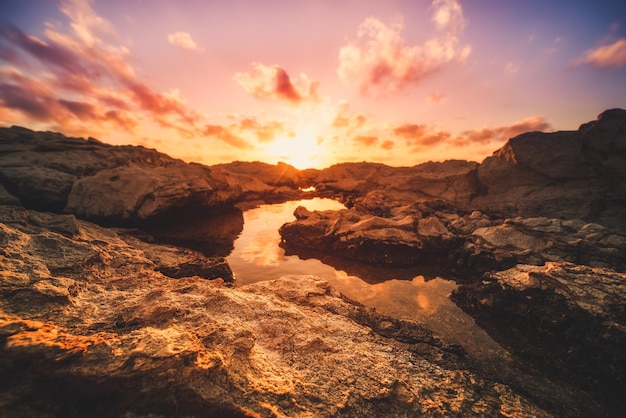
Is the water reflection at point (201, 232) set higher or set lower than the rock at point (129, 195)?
lower

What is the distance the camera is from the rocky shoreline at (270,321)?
2752 mm

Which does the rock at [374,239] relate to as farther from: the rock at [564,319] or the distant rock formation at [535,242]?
the rock at [564,319]

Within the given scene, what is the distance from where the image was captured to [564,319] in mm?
6395

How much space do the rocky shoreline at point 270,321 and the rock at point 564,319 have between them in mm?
32

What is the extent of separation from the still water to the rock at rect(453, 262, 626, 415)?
2.14ft

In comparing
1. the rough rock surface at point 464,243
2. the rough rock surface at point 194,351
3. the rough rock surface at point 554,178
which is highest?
the rough rock surface at point 554,178

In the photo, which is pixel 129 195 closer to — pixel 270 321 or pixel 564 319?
pixel 270 321

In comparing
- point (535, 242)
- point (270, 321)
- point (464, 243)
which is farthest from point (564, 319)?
point (270, 321)

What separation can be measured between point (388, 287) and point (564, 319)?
16.2ft

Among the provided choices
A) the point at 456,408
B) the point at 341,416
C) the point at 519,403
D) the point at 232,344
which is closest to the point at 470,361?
the point at 519,403

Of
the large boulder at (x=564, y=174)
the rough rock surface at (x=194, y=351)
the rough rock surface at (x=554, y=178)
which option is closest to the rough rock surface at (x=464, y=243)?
the rough rock surface at (x=194, y=351)

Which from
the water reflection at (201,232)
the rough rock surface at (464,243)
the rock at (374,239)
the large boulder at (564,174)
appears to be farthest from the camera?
the large boulder at (564,174)

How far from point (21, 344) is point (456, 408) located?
5.50 metres

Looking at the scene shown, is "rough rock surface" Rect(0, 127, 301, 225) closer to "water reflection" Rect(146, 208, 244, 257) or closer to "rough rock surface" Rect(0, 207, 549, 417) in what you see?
"water reflection" Rect(146, 208, 244, 257)
